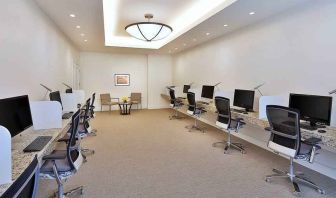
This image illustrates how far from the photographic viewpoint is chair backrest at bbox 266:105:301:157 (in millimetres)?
2755

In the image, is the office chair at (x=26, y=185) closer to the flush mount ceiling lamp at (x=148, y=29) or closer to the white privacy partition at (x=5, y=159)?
the white privacy partition at (x=5, y=159)

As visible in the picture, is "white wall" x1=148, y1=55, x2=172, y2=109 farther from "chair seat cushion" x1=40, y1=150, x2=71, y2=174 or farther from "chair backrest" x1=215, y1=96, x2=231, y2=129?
"chair seat cushion" x1=40, y1=150, x2=71, y2=174

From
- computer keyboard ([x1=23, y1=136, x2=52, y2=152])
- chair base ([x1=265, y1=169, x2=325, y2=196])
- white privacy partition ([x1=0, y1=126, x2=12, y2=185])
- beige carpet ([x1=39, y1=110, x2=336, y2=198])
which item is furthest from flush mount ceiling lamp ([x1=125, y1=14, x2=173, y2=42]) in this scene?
white privacy partition ([x1=0, y1=126, x2=12, y2=185])

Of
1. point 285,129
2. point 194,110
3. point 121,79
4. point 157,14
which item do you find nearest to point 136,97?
point 121,79

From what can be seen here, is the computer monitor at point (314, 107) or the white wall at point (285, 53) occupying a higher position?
the white wall at point (285, 53)

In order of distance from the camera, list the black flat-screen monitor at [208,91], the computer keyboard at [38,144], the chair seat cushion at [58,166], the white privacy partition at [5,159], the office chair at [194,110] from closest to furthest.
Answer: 1. the white privacy partition at [5,159]
2. the computer keyboard at [38,144]
3. the chair seat cushion at [58,166]
4. the office chair at [194,110]
5. the black flat-screen monitor at [208,91]

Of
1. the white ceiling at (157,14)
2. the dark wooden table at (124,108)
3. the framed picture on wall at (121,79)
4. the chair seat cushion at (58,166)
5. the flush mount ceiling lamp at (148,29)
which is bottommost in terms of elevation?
the dark wooden table at (124,108)

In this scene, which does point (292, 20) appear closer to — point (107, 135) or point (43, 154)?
point (43, 154)

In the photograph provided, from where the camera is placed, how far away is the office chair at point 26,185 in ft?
2.96

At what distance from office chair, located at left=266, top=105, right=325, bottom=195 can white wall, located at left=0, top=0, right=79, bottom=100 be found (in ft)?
11.6

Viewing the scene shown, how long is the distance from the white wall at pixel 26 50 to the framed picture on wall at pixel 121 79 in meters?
5.29

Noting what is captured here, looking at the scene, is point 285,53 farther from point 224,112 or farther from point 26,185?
point 26,185

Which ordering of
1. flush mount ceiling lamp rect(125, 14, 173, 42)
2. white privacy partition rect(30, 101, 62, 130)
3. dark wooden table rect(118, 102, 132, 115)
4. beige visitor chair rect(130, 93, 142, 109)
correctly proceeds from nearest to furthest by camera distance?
white privacy partition rect(30, 101, 62, 130)
flush mount ceiling lamp rect(125, 14, 173, 42)
dark wooden table rect(118, 102, 132, 115)
beige visitor chair rect(130, 93, 142, 109)

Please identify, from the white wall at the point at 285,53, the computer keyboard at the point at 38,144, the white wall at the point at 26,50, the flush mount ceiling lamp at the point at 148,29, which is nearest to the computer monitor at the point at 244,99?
the white wall at the point at 285,53
